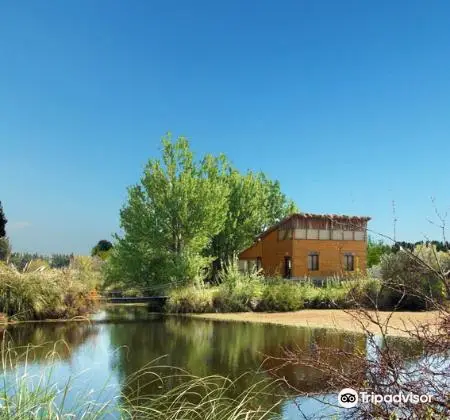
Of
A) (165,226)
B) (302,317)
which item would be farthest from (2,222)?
(302,317)

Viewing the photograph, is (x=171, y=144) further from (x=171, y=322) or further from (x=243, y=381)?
(x=243, y=381)

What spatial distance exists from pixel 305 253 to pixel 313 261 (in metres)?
0.78

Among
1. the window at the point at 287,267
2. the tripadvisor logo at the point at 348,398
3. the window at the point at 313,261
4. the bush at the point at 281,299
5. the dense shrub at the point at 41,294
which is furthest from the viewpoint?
the window at the point at 313,261

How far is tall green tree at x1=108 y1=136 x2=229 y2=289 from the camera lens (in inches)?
1062

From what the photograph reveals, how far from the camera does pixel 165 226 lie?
27.4 meters

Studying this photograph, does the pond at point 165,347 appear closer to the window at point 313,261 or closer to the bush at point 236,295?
the bush at point 236,295

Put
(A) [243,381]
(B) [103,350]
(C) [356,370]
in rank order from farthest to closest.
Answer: (B) [103,350] → (A) [243,381] → (C) [356,370]

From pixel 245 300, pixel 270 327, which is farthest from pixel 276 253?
pixel 270 327

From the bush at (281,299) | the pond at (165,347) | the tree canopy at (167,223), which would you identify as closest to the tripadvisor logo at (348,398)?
the pond at (165,347)

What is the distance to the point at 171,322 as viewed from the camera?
18.1 metres

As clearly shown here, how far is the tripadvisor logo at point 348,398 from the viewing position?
2955 millimetres

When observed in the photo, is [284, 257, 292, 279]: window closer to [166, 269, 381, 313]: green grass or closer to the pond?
[166, 269, 381, 313]: green grass

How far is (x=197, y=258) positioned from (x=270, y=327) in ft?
38.2

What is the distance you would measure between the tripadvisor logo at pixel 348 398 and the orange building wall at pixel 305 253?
27784 millimetres
